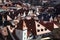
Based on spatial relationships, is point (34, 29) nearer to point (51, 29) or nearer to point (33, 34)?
point (33, 34)

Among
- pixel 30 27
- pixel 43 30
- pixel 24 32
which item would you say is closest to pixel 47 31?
pixel 43 30

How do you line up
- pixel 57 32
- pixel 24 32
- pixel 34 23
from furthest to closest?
pixel 34 23, pixel 57 32, pixel 24 32

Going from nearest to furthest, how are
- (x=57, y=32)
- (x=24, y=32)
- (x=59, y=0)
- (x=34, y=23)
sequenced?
(x=24, y=32) → (x=57, y=32) → (x=34, y=23) → (x=59, y=0)

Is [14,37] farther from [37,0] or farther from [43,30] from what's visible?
[37,0]

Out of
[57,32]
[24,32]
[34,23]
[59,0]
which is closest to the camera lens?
[24,32]

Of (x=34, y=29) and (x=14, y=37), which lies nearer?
(x=14, y=37)

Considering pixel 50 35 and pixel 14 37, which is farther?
pixel 50 35

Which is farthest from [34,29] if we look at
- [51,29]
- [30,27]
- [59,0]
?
[59,0]

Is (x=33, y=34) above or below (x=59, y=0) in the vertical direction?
above

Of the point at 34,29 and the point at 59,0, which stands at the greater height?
the point at 34,29
